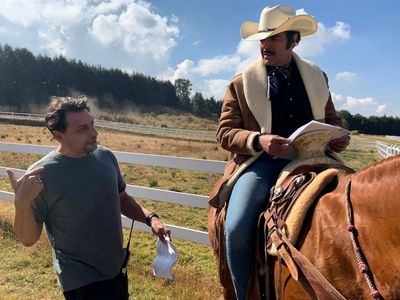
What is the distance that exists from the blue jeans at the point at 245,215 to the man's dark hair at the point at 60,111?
1276mm

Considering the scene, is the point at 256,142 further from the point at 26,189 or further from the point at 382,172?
the point at 26,189

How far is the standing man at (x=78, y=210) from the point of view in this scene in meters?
2.92

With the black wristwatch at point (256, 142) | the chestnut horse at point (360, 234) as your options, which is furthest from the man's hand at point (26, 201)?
the chestnut horse at point (360, 234)

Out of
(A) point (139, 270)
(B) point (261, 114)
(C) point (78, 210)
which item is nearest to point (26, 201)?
(C) point (78, 210)

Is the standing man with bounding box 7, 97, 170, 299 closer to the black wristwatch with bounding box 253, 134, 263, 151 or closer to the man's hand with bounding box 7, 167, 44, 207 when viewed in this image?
the man's hand with bounding box 7, 167, 44, 207

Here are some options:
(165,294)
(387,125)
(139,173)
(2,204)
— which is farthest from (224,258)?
(387,125)

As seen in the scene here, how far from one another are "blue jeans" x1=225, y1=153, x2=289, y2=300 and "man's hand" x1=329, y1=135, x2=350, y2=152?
36 centimetres

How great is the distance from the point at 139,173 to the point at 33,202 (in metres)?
10.7

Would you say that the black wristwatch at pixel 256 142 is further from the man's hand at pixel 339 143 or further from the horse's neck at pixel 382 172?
the horse's neck at pixel 382 172

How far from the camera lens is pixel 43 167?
2912 mm

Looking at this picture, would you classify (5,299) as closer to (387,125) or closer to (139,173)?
(139,173)

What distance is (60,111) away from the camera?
3016 millimetres

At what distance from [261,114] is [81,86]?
77227 millimetres

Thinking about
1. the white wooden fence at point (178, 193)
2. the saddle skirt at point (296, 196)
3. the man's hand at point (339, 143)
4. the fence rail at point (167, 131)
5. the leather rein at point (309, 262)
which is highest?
the man's hand at point (339, 143)
